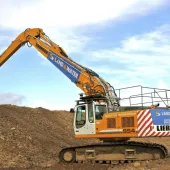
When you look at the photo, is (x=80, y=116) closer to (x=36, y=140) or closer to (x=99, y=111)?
(x=99, y=111)

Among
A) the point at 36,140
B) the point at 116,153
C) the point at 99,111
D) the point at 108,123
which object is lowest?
the point at 116,153

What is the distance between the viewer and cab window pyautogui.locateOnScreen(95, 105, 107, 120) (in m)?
18.5

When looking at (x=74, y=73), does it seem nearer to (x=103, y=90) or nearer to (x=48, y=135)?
(x=103, y=90)

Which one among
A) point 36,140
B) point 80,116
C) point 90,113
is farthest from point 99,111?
point 36,140

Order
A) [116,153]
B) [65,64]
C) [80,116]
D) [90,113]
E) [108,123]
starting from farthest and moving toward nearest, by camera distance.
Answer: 1. [65,64]
2. [80,116]
3. [90,113]
4. [116,153]
5. [108,123]

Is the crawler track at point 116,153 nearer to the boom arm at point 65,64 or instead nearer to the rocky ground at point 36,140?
the rocky ground at point 36,140

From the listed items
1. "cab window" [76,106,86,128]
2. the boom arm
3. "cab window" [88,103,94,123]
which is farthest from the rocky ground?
the boom arm

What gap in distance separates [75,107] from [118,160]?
360 centimetres

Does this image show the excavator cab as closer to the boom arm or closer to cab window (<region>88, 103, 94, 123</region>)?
cab window (<region>88, 103, 94, 123</region>)

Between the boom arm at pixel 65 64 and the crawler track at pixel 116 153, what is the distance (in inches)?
82.1

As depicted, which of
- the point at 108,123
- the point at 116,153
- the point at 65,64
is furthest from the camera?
the point at 65,64

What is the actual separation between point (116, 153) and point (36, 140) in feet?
30.1

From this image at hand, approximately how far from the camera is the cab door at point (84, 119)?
60.4ft

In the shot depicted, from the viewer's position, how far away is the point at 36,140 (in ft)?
85.1
